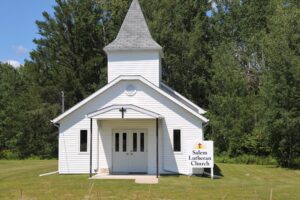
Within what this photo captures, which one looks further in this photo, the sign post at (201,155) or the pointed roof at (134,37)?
the pointed roof at (134,37)

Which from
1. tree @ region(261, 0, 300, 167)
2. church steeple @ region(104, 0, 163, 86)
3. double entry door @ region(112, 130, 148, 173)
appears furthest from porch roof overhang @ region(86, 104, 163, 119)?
tree @ region(261, 0, 300, 167)

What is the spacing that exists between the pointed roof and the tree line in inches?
550

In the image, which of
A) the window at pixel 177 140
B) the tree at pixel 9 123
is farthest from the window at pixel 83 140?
the tree at pixel 9 123

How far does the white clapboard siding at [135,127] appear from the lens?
25.3m

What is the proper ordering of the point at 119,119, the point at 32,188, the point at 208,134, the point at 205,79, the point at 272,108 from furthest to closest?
the point at 205,79 → the point at 208,134 → the point at 272,108 → the point at 119,119 → the point at 32,188

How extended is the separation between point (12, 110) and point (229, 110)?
2290 cm

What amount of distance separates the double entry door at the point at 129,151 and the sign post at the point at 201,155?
10.7 feet

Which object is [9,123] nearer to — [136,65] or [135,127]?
[136,65]

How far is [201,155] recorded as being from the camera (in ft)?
77.3

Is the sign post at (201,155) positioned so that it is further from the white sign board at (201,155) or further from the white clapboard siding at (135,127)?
the white clapboard siding at (135,127)

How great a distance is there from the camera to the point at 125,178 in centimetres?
2225

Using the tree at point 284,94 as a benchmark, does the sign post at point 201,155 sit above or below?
below

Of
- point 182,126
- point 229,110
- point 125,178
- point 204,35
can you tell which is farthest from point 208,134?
point 125,178

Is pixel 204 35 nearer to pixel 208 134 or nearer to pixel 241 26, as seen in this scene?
pixel 241 26
